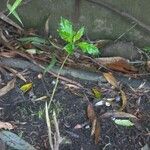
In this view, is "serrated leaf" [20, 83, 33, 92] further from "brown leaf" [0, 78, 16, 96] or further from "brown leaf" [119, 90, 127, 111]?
"brown leaf" [119, 90, 127, 111]

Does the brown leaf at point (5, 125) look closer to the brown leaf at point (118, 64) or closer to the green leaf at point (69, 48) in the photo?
the green leaf at point (69, 48)

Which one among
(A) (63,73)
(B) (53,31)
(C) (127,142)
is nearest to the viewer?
(C) (127,142)

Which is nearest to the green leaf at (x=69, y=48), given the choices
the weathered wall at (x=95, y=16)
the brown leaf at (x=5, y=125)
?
the weathered wall at (x=95, y=16)

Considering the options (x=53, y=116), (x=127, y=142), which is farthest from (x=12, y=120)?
(x=127, y=142)

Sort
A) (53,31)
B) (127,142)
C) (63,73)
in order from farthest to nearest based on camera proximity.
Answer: (53,31), (63,73), (127,142)

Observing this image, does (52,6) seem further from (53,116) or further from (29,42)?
(53,116)

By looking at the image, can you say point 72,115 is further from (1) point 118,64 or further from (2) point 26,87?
(1) point 118,64

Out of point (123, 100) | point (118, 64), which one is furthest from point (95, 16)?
point (123, 100)
